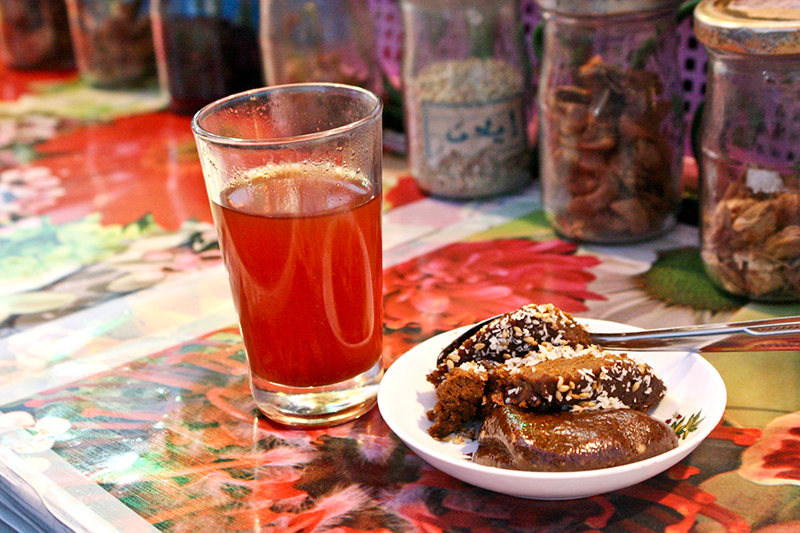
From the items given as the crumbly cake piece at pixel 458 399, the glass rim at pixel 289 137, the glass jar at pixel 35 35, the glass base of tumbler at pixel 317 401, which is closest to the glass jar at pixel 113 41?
Result: the glass jar at pixel 35 35

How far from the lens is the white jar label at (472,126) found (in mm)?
1129

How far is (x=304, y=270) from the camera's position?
26.3 inches

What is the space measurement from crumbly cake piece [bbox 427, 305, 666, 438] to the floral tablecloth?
6 cm

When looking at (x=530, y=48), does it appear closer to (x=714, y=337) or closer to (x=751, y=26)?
(x=751, y=26)

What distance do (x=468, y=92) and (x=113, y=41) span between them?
93 cm

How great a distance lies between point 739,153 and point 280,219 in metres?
0.48

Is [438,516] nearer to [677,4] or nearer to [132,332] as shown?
[132,332]

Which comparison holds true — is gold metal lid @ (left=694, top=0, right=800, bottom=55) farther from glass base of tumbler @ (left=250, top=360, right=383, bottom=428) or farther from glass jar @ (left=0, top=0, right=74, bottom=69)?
glass jar @ (left=0, top=0, right=74, bottom=69)

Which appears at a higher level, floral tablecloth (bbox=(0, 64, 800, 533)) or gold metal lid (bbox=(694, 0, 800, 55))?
gold metal lid (bbox=(694, 0, 800, 55))

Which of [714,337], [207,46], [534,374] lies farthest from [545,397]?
[207,46]

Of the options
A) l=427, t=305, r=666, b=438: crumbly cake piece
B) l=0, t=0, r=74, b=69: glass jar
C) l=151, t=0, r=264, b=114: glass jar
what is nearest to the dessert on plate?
l=427, t=305, r=666, b=438: crumbly cake piece

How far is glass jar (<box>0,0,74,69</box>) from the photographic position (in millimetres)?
1798

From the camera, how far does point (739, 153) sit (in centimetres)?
84

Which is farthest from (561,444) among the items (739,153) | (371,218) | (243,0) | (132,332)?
(243,0)
